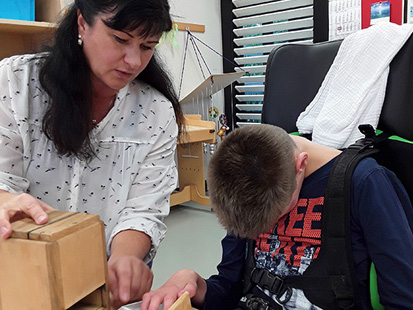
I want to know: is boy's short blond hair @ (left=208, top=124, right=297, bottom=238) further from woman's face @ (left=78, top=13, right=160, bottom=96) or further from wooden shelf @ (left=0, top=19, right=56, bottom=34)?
wooden shelf @ (left=0, top=19, right=56, bottom=34)

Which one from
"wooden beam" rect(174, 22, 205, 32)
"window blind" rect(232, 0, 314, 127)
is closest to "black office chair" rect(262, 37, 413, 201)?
"window blind" rect(232, 0, 314, 127)

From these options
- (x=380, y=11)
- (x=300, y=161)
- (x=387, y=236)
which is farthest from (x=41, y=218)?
(x=380, y=11)

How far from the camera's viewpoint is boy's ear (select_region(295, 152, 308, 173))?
2.62ft

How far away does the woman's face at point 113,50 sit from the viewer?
2.93 feet

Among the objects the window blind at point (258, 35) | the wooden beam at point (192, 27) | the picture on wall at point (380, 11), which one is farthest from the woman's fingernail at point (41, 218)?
the wooden beam at point (192, 27)

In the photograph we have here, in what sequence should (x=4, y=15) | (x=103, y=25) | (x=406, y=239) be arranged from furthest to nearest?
(x=4, y=15) → (x=103, y=25) → (x=406, y=239)

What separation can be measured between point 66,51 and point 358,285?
84 centimetres

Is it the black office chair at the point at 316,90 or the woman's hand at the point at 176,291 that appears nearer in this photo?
the woman's hand at the point at 176,291

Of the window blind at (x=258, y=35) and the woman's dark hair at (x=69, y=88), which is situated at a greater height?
the window blind at (x=258, y=35)

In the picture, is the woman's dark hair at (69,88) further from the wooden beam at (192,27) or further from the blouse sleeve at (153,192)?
the wooden beam at (192,27)

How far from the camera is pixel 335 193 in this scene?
2.68 feet

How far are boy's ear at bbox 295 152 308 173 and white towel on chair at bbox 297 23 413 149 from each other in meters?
0.22

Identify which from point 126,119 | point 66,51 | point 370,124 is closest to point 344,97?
point 370,124

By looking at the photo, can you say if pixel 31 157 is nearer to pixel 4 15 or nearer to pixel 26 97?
pixel 26 97
